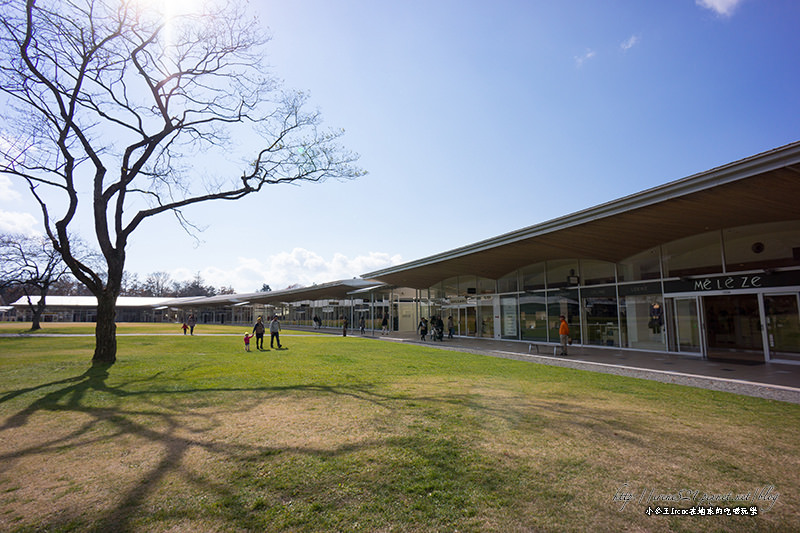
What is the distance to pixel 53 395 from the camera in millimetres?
7598

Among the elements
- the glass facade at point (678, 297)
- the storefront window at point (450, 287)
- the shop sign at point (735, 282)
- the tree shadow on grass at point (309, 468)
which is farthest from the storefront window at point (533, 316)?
the tree shadow on grass at point (309, 468)

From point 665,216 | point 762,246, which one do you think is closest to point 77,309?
point 665,216

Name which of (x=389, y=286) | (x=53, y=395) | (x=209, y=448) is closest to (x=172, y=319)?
(x=389, y=286)

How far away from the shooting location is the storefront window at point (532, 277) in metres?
20.3

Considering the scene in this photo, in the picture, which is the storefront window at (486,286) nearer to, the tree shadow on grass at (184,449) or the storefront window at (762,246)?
the storefront window at (762,246)

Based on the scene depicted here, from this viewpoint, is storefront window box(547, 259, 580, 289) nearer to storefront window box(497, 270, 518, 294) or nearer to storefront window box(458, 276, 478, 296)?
storefront window box(497, 270, 518, 294)

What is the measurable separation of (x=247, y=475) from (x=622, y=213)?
11161 mm

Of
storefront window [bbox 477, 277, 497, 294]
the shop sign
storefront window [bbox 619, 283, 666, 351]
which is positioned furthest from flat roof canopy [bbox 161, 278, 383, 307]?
the shop sign

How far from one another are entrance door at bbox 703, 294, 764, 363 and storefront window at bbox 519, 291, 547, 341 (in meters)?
6.59

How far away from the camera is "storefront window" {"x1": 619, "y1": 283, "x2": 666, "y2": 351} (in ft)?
50.6

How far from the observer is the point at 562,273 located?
19.1 m

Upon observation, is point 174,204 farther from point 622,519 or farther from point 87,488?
point 622,519

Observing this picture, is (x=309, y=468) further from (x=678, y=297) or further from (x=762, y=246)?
(x=678, y=297)

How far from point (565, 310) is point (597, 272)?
2.49 m
